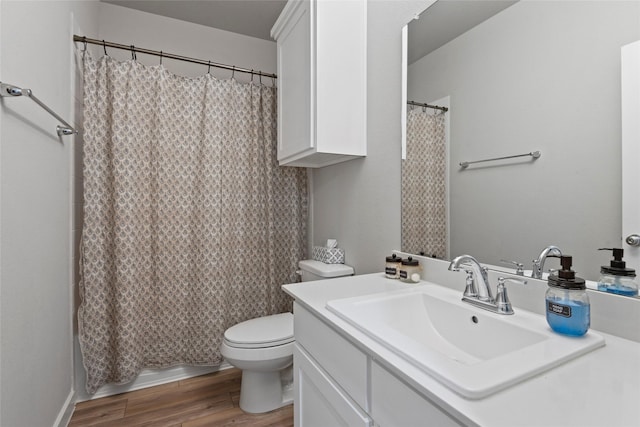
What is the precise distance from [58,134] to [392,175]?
1.61m

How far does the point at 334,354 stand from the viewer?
883 millimetres

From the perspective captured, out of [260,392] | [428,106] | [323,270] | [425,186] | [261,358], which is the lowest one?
[260,392]

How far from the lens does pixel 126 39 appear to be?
2189 mm

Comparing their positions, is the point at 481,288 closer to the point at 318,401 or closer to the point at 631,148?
the point at 631,148

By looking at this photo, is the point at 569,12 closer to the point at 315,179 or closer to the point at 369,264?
the point at 369,264

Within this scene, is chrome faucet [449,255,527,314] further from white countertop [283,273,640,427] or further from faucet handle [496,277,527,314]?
white countertop [283,273,640,427]

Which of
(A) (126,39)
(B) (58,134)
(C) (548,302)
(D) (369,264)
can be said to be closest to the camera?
(C) (548,302)

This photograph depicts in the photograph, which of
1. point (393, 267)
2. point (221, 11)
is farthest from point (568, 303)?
point (221, 11)

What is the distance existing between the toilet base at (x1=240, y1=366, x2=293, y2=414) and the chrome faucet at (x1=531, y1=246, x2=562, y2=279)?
4.64ft

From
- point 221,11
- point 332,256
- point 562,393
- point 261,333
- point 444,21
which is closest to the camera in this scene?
point 562,393

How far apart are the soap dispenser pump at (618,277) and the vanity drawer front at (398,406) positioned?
58cm

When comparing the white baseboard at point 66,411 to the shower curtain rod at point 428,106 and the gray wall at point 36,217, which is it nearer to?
the gray wall at point 36,217

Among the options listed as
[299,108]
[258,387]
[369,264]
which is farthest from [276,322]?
[299,108]

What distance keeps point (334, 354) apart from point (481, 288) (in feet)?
1.65
